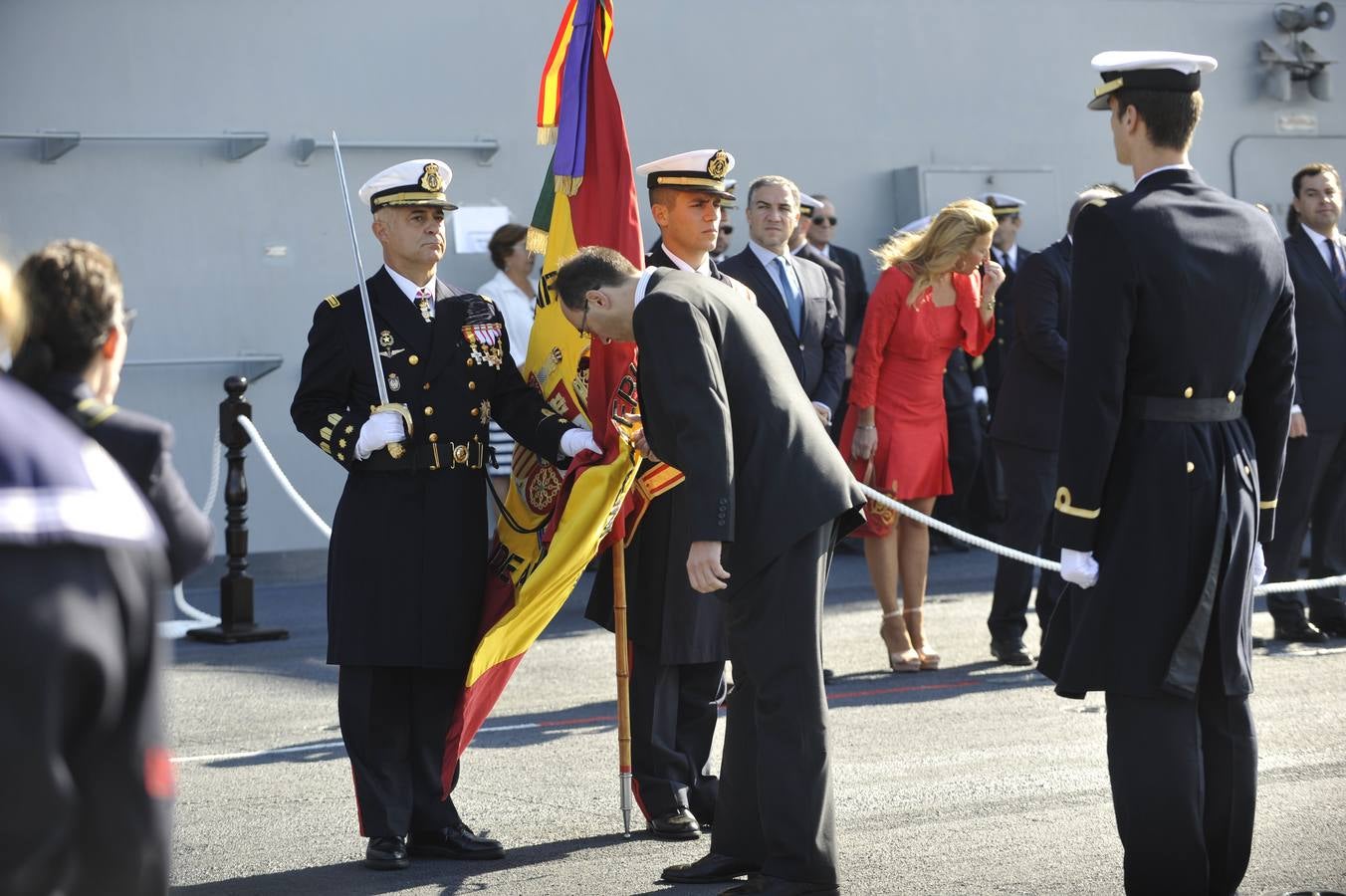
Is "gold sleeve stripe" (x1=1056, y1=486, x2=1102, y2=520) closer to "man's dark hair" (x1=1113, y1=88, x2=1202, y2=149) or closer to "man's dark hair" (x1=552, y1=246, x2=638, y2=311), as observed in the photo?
"man's dark hair" (x1=1113, y1=88, x2=1202, y2=149)

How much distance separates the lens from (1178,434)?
13.7 ft

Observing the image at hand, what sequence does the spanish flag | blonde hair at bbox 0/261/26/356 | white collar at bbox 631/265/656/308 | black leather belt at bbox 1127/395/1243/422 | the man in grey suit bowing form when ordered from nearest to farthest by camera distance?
blonde hair at bbox 0/261/26/356, black leather belt at bbox 1127/395/1243/422, the man in grey suit bowing, white collar at bbox 631/265/656/308, the spanish flag

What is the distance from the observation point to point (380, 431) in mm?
5086

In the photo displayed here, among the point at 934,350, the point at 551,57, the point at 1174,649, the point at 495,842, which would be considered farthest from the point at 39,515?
the point at 934,350

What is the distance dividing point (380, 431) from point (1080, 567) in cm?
201

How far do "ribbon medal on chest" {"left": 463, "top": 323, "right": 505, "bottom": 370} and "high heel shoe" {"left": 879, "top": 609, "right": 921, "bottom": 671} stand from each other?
3.16 metres

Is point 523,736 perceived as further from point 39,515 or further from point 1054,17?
point 1054,17

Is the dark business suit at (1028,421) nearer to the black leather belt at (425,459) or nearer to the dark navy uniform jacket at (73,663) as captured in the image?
the black leather belt at (425,459)

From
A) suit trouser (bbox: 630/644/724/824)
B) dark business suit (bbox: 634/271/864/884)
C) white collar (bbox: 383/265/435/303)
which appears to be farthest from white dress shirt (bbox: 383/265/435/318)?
suit trouser (bbox: 630/644/724/824)

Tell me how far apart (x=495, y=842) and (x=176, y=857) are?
0.94 m

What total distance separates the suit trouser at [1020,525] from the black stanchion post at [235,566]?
12.3 feet

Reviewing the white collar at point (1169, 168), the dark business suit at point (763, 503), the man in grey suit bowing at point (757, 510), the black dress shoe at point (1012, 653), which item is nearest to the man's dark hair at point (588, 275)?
the man in grey suit bowing at point (757, 510)

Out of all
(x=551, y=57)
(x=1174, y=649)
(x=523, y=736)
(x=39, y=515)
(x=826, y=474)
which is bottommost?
(x=523, y=736)

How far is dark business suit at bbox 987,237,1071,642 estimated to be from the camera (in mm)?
7949
